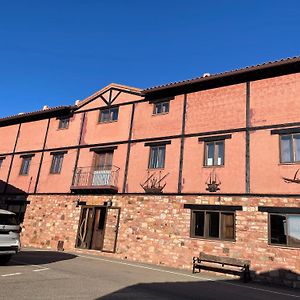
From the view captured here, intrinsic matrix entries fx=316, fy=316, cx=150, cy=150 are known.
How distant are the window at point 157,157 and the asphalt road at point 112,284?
18.0 ft

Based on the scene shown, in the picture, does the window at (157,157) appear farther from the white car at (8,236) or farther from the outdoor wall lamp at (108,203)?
the white car at (8,236)

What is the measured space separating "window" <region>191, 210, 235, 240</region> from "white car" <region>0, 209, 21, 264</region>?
24.7 ft

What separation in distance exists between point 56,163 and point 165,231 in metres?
9.16

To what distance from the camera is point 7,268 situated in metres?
10.2

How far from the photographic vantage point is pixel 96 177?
18.3 m

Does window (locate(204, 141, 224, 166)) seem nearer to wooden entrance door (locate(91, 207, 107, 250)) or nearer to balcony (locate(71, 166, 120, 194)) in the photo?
balcony (locate(71, 166, 120, 194))

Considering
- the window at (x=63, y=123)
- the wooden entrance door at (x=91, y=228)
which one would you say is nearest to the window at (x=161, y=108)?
the wooden entrance door at (x=91, y=228)

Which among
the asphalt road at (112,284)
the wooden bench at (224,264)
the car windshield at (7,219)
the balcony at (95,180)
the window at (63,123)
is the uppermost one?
the window at (63,123)

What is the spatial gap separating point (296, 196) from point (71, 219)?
39.5ft

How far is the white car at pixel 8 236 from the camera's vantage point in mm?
10398

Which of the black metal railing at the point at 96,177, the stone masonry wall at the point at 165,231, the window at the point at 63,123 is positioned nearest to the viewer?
the stone masonry wall at the point at 165,231

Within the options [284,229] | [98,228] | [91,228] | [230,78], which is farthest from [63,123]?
[284,229]

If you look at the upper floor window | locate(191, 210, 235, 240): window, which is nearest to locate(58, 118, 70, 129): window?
the upper floor window

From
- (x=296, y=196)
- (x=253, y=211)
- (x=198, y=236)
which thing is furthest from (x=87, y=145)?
(x=296, y=196)
